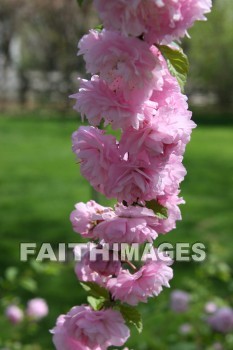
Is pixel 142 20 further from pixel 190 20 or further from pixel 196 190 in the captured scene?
pixel 196 190

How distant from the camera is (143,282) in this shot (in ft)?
3.12

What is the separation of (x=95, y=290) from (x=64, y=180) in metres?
7.39

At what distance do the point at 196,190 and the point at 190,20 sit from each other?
6.92m

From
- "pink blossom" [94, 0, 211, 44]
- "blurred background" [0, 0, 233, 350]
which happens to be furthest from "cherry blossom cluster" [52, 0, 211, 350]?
"blurred background" [0, 0, 233, 350]

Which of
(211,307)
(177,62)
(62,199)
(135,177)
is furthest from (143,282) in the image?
(62,199)

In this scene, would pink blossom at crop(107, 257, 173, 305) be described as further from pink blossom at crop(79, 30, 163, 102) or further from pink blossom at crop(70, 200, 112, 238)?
pink blossom at crop(79, 30, 163, 102)

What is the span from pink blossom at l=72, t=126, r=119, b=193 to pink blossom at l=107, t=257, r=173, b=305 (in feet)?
0.45

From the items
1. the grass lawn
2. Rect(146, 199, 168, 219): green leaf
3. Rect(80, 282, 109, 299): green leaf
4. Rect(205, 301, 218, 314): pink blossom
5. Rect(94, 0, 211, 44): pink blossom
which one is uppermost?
Rect(94, 0, 211, 44): pink blossom

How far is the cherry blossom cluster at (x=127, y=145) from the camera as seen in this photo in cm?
78

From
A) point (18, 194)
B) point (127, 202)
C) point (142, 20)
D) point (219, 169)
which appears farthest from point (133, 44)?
point (219, 169)

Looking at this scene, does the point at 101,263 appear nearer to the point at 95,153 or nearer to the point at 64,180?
the point at 95,153

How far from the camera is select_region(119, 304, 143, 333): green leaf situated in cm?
99

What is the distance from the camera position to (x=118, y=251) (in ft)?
3.15

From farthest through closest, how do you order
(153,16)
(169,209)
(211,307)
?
(211,307), (169,209), (153,16)
